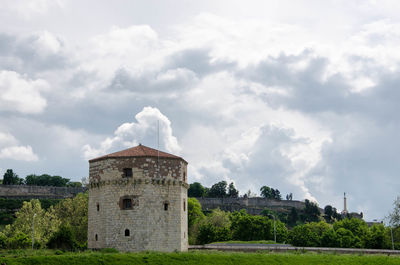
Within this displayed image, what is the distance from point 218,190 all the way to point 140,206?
429 feet

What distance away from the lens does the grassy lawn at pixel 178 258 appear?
36344 millimetres

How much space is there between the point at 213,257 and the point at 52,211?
46.6 metres

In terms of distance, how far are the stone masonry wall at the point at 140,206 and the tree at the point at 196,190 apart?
399ft

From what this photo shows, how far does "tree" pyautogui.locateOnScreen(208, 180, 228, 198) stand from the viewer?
173m

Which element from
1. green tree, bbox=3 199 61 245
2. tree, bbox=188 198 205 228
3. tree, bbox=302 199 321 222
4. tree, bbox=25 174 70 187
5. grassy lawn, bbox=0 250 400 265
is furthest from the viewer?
tree, bbox=25 174 70 187

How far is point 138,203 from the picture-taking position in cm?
4438

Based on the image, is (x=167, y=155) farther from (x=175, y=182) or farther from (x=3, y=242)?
(x=3, y=242)

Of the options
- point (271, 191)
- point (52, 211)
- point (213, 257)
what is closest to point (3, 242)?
point (52, 211)

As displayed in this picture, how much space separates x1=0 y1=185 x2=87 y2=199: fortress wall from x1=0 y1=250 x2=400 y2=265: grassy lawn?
3934 inches

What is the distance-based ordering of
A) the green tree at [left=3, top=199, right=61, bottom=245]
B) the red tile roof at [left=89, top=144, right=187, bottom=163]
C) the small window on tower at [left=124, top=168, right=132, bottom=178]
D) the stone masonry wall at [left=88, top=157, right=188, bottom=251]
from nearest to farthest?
the stone masonry wall at [left=88, top=157, right=188, bottom=251] < the small window on tower at [left=124, top=168, right=132, bottom=178] < the red tile roof at [left=89, top=144, right=187, bottom=163] < the green tree at [left=3, top=199, right=61, bottom=245]

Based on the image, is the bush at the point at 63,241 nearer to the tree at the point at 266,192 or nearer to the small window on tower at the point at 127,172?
the small window on tower at the point at 127,172

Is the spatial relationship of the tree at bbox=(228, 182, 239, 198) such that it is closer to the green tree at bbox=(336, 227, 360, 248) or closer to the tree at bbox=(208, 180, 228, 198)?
the tree at bbox=(208, 180, 228, 198)

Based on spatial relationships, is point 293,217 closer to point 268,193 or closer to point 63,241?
point 268,193

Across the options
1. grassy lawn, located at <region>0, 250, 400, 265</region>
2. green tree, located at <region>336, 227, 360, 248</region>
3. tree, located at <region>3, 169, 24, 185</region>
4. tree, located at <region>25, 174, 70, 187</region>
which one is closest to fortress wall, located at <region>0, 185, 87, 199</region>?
tree, located at <region>3, 169, 24, 185</region>
